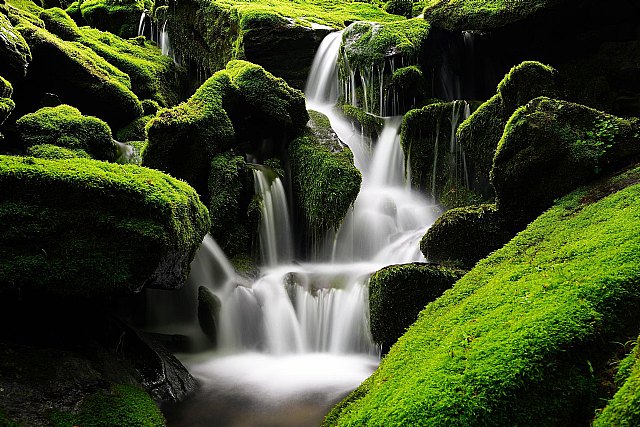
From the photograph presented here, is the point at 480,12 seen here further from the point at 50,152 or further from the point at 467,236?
the point at 50,152

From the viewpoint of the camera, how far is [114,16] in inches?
902

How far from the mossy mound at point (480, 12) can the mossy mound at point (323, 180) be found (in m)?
5.80

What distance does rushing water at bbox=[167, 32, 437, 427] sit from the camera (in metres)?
5.72

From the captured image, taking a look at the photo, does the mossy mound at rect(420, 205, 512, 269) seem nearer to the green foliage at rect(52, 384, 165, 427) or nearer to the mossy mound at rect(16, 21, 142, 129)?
the green foliage at rect(52, 384, 165, 427)

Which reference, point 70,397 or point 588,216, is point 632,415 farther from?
point 70,397

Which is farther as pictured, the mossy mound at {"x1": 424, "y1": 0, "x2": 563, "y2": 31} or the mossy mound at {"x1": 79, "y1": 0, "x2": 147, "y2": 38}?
the mossy mound at {"x1": 79, "y1": 0, "x2": 147, "y2": 38}

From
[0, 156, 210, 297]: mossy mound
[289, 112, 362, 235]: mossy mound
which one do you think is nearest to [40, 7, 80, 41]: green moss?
[289, 112, 362, 235]: mossy mound

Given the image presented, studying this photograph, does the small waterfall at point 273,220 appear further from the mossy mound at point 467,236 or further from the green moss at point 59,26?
the green moss at point 59,26

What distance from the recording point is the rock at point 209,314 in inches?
301

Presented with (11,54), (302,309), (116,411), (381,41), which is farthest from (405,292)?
(381,41)

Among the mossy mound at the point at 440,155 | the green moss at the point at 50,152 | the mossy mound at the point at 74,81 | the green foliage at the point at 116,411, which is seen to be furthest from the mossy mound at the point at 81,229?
the mossy mound at the point at 440,155

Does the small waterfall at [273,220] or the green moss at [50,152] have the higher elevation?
the green moss at [50,152]

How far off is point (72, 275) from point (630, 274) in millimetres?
4631

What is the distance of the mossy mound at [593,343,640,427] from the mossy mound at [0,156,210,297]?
13.1 feet
